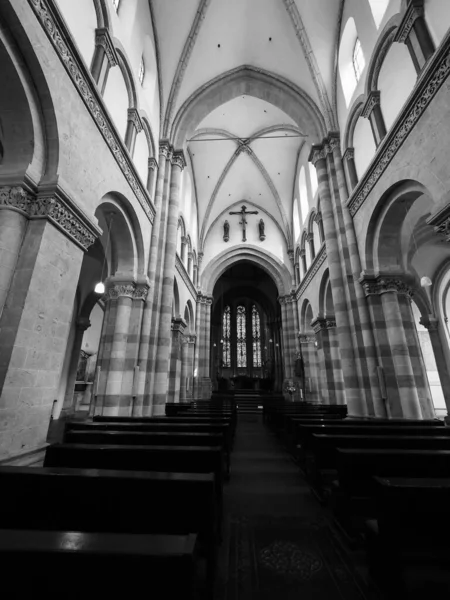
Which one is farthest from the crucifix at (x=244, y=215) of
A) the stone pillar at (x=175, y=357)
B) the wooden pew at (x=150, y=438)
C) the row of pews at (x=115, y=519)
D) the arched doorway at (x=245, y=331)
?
the wooden pew at (x=150, y=438)

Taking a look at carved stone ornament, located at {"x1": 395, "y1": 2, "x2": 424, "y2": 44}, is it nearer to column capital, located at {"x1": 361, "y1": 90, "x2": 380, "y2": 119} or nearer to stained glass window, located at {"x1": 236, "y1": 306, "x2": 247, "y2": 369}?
column capital, located at {"x1": 361, "y1": 90, "x2": 380, "y2": 119}

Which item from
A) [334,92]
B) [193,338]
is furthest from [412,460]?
[193,338]

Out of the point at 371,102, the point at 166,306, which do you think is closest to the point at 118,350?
the point at 166,306

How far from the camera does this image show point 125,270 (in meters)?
8.79

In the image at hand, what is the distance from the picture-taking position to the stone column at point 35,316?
3768 millimetres

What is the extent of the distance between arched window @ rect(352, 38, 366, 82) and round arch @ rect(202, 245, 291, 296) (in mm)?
12295

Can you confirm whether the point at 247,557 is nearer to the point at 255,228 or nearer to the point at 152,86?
the point at 152,86

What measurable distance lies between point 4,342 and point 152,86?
431 inches

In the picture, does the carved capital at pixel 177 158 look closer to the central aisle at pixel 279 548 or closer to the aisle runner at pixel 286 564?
the central aisle at pixel 279 548

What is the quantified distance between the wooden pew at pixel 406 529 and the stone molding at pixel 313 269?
38.3 feet

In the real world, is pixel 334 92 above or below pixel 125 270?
above

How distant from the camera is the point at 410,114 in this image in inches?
251

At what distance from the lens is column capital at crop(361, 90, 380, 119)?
26.8 feet

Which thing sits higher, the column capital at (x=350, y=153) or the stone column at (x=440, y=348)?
the column capital at (x=350, y=153)
